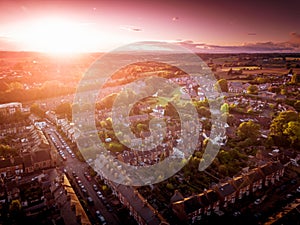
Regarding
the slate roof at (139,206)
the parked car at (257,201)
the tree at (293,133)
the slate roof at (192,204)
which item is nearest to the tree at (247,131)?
the tree at (293,133)

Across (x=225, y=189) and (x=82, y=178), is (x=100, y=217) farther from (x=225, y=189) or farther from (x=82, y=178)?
(x=225, y=189)

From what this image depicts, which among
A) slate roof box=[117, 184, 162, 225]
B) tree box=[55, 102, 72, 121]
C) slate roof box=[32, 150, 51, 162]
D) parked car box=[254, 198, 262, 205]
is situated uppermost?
tree box=[55, 102, 72, 121]

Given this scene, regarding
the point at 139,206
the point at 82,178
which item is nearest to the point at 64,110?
the point at 82,178

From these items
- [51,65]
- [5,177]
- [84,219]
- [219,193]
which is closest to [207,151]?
[219,193]

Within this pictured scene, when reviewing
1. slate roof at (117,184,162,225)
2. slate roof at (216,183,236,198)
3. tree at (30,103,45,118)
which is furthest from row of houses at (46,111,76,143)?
slate roof at (216,183,236,198)

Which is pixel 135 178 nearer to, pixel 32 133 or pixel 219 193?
pixel 219 193

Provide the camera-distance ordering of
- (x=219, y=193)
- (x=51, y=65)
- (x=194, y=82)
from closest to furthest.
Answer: (x=219, y=193) → (x=194, y=82) → (x=51, y=65)

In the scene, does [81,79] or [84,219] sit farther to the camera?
[81,79]

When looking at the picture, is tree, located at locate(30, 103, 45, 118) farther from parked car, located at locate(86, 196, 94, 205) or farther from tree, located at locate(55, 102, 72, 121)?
parked car, located at locate(86, 196, 94, 205)
